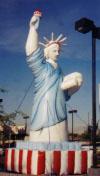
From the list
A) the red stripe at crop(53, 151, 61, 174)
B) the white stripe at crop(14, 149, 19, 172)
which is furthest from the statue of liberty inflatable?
the red stripe at crop(53, 151, 61, 174)

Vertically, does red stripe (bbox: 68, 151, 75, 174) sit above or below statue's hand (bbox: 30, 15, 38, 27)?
below

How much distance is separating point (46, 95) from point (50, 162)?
8.00 feet

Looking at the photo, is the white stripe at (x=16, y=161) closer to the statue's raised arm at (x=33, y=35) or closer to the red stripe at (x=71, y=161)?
the red stripe at (x=71, y=161)

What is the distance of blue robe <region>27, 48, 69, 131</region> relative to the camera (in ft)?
28.1

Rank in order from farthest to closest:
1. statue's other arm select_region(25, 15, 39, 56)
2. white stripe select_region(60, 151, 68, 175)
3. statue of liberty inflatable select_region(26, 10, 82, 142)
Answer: statue's other arm select_region(25, 15, 39, 56)
statue of liberty inflatable select_region(26, 10, 82, 142)
white stripe select_region(60, 151, 68, 175)

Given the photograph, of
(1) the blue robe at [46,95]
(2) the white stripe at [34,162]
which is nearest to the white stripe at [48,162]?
(2) the white stripe at [34,162]

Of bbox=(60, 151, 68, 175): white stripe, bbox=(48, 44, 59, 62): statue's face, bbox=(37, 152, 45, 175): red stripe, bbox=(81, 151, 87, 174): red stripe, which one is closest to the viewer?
bbox=(37, 152, 45, 175): red stripe

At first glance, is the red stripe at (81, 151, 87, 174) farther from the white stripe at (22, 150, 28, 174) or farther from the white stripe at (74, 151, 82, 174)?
the white stripe at (22, 150, 28, 174)

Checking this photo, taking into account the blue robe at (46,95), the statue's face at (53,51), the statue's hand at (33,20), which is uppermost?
the statue's hand at (33,20)

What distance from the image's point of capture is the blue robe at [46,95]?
858 cm

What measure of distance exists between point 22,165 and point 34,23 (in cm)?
491

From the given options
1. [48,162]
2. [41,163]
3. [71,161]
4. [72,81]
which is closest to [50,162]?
[48,162]

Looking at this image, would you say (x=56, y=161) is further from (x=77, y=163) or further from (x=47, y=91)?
(x=47, y=91)

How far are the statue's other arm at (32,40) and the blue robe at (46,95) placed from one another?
0.54ft
